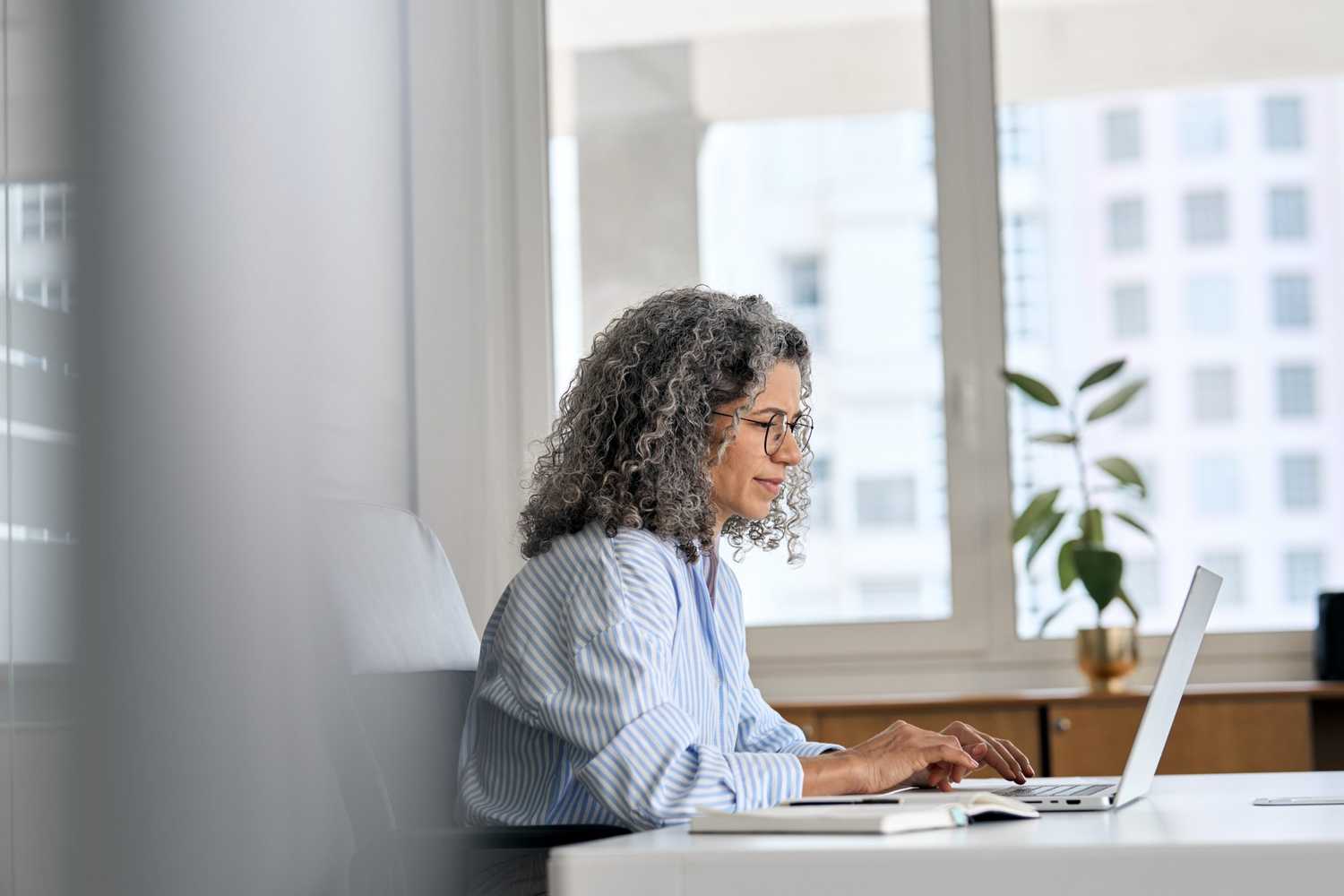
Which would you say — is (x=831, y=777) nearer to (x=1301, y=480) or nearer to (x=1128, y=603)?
(x=1128, y=603)

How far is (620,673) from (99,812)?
592mm

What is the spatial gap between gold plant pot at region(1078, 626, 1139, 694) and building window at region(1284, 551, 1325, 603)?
0.55 m

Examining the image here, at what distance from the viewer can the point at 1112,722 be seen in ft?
9.85

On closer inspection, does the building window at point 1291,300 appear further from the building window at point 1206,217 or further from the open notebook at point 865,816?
the open notebook at point 865,816

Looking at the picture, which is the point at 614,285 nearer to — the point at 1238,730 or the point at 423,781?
the point at 1238,730

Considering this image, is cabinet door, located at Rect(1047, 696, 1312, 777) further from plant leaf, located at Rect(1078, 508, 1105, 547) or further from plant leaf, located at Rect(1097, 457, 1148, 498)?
plant leaf, located at Rect(1097, 457, 1148, 498)

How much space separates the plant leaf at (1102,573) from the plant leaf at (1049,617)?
0.62 ft

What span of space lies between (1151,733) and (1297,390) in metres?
2.36

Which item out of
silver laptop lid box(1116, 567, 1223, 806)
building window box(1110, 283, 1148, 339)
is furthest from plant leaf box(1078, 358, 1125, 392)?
silver laptop lid box(1116, 567, 1223, 806)

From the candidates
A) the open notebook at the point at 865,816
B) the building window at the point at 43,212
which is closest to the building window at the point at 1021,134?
the open notebook at the point at 865,816

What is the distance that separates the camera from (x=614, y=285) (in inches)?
145

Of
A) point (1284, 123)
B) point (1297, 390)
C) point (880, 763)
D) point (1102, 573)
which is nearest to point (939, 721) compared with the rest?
point (1102, 573)

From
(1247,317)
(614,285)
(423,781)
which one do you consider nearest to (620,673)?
(423,781)

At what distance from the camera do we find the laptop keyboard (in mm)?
1423
